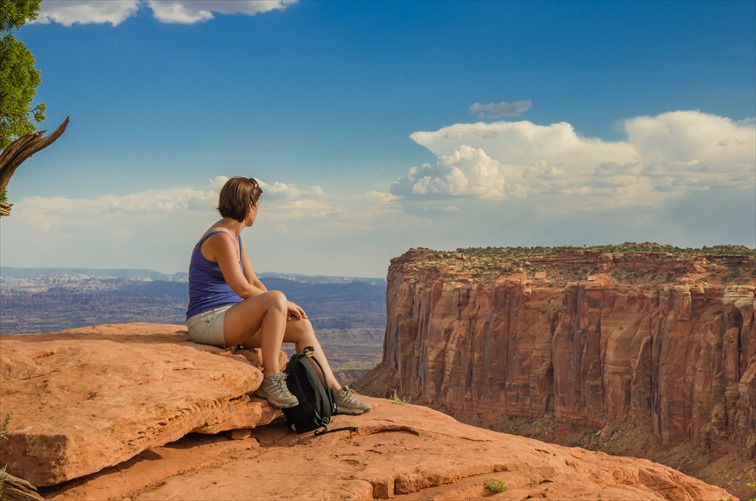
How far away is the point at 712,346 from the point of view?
4975 centimetres

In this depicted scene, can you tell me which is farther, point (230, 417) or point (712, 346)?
point (712, 346)

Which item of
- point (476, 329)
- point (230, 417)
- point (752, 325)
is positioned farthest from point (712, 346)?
point (230, 417)

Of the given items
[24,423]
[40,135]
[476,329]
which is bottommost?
[476,329]

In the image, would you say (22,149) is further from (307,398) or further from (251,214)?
(307,398)

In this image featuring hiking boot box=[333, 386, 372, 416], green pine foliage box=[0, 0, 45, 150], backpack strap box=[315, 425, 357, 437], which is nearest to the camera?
backpack strap box=[315, 425, 357, 437]

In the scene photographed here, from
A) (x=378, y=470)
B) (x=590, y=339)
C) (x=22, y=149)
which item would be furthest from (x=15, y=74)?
(x=590, y=339)

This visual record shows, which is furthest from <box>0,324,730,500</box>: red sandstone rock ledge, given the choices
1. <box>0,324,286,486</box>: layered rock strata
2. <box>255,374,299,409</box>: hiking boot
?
<box>255,374,299,409</box>: hiking boot

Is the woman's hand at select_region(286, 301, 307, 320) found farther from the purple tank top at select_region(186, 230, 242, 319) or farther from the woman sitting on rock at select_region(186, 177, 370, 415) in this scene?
the purple tank top at select_region(186, 230, 242, 319)

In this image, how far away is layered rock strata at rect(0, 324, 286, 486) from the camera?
717 centimetres

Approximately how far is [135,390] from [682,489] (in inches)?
277

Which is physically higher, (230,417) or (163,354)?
(163,354)

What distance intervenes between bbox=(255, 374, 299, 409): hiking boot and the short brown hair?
2212mm

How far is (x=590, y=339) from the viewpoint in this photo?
6119 cm

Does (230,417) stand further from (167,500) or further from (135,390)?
(167,500)
